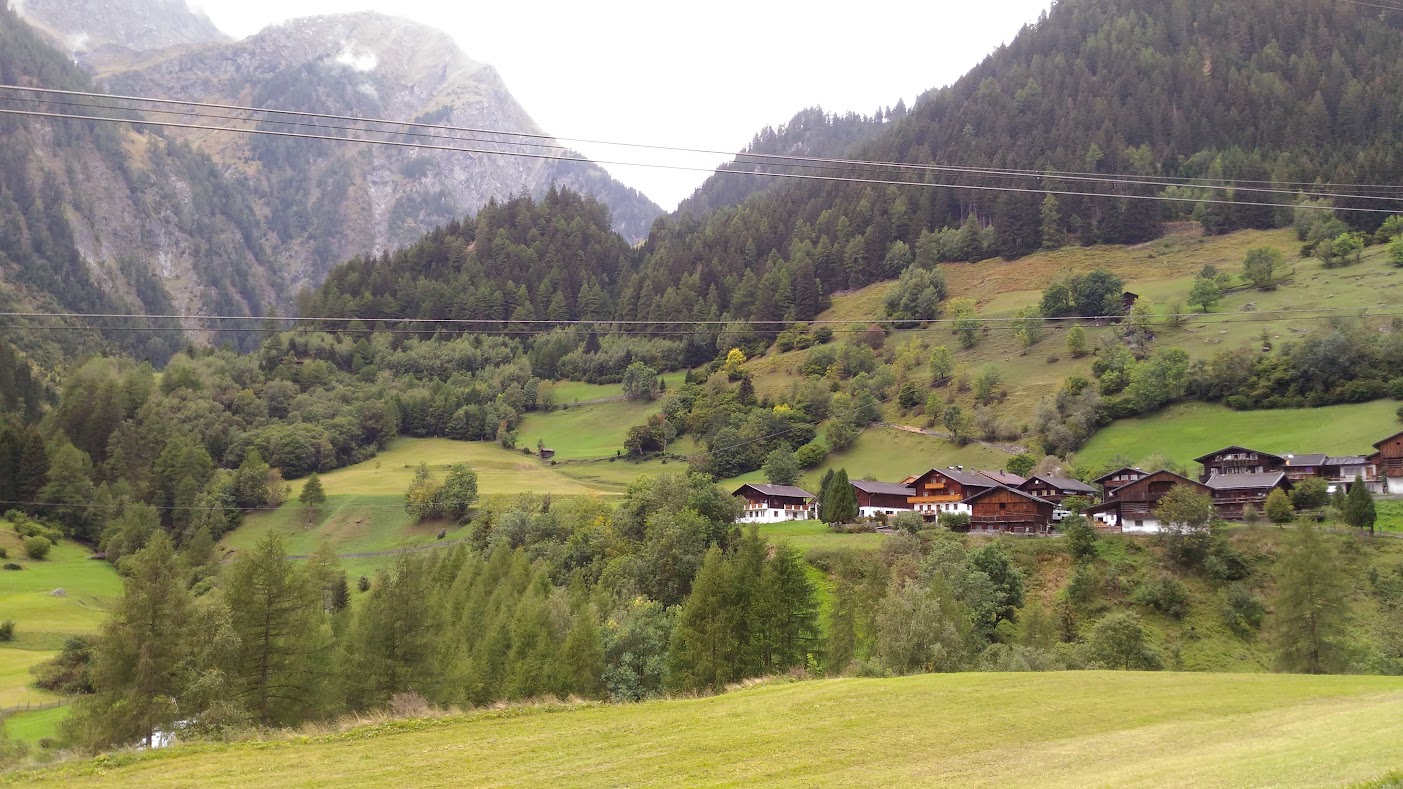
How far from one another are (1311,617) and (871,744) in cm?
3710

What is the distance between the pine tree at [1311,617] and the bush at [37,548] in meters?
105

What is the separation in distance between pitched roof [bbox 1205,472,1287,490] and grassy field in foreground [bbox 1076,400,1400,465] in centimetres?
1302

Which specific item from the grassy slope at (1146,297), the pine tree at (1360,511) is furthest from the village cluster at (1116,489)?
the grassy slope at (1146,297)

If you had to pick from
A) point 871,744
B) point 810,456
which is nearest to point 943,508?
point 810,456

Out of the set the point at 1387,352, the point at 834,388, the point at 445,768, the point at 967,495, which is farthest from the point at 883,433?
the point at 445,768

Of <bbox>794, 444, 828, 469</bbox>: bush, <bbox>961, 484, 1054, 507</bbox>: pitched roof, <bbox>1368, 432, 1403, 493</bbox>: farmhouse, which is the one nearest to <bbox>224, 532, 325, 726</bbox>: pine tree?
<bbox>961, 484, 1054, 507</bbox>: pitched roof

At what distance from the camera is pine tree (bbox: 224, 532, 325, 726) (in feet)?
135

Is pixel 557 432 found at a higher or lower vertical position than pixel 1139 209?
lower

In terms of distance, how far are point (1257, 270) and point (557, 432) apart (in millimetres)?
103498

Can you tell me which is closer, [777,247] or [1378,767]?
[1378,767]

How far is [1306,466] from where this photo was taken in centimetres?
7506

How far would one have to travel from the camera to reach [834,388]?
430 feet

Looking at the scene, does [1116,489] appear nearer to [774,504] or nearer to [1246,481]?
[1246,481]

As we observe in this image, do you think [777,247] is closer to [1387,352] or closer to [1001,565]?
[1387,352]
